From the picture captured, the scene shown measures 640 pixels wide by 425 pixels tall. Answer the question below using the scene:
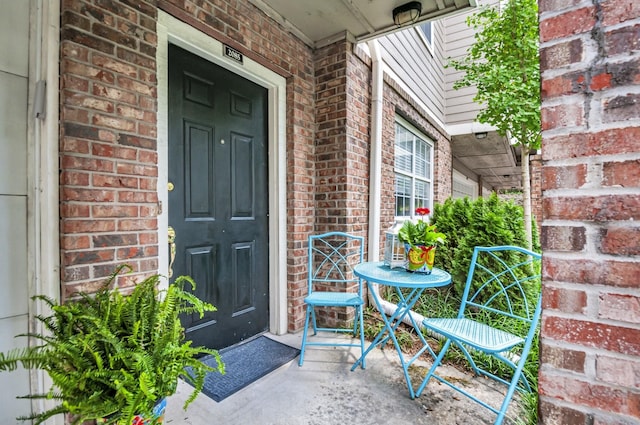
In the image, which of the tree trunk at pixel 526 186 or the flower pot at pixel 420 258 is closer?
the flower pot at pixel 420 258

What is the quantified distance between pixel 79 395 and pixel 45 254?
2.25 ft

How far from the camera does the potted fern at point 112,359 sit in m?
1.01

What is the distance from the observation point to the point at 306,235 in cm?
291

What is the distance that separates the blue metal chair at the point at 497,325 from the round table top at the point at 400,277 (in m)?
0.20

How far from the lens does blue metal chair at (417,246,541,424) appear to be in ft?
5.18

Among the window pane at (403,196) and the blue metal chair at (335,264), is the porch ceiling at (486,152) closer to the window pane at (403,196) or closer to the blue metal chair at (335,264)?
the window pane at (403,196)

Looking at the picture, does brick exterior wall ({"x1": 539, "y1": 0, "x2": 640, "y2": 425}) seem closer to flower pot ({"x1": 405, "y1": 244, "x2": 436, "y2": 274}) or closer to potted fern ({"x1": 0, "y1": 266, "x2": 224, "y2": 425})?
potted fern ({"x1": 0, "y1": 266, "x2": 224, "y2": 425})

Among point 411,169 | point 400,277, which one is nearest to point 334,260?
point 400,277

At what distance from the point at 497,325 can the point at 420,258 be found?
1.23 meters

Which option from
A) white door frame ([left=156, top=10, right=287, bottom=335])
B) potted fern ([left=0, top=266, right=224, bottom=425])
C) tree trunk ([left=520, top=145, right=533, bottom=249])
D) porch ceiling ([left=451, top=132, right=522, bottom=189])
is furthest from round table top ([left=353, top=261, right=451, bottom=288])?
porch ceiling ([left=451, top=132, right=522, bottom=189])

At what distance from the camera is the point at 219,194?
231 centimetres

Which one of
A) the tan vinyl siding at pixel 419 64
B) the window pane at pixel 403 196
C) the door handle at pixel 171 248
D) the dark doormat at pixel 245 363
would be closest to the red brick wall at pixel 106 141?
the door handle at pixel 171 248

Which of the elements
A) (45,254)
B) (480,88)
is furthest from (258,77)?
(480,88)

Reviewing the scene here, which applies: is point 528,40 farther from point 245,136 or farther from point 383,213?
point 245,136
